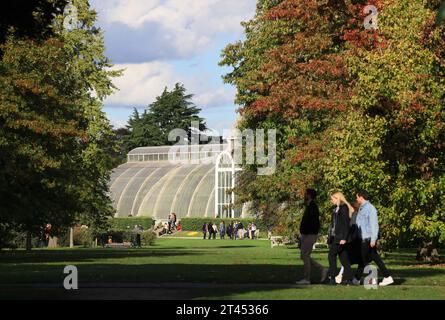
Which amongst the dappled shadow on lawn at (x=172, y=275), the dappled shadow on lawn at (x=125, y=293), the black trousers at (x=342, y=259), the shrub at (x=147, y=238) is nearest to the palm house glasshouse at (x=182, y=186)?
the shrub at (x=147, y=238)

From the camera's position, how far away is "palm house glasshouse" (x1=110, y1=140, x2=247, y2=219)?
114250 millimetres

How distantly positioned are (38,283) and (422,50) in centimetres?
1683

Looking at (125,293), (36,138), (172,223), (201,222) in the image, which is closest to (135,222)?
(172,223)

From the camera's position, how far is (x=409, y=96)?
116 feet

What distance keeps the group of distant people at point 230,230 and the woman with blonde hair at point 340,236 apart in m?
72.6

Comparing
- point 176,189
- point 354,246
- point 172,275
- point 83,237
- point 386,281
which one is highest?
point 176,189

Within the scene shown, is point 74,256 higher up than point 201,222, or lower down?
lower down

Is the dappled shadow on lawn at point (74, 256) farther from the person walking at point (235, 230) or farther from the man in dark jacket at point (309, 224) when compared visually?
the person walking at point (235, 230)

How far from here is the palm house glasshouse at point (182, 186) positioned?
11425 centimetres

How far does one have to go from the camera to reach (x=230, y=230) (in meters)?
101

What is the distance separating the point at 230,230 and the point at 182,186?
56.6 ft

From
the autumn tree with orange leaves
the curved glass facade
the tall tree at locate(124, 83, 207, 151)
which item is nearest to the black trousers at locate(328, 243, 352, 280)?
the autumn tree with orange leaves

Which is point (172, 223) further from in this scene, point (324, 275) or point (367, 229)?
point (367, 229)
